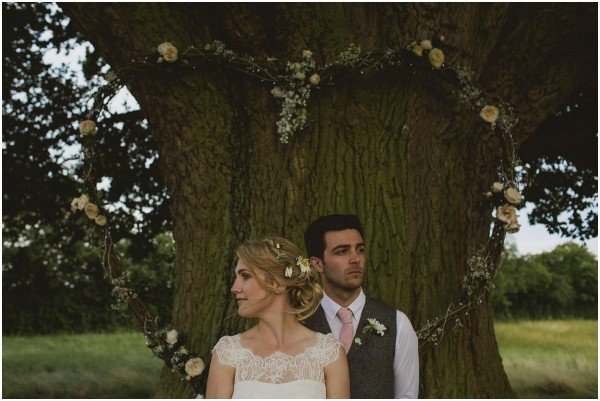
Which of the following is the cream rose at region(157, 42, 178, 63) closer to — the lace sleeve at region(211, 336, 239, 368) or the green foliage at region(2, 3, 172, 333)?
the lace sleeve at region(211, 336, 239, 368)

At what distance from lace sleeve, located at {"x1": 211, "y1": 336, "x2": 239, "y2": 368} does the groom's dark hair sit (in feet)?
2.36

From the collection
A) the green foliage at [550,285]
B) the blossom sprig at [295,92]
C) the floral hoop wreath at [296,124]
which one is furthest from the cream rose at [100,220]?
the green foliage at [550,285]

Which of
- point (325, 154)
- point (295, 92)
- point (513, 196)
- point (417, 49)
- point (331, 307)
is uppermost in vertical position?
point (417, 49)

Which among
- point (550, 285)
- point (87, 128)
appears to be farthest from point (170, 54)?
point (550, 285)

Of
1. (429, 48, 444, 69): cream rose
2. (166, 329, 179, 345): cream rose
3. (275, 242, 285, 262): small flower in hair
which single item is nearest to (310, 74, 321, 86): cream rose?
(429, 48, 444, 69): cream rose

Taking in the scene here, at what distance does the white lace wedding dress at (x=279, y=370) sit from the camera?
126 inches

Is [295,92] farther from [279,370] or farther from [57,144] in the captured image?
[57,144]

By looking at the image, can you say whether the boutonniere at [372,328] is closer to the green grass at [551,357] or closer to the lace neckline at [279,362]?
the lace neckline at [279,362]

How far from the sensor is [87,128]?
4.47 m

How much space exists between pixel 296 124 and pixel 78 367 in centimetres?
897

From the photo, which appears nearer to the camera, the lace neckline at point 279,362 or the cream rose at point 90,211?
the lace neckline at point 279,362

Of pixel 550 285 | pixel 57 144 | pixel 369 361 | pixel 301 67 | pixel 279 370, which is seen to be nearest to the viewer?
pixel 279 370

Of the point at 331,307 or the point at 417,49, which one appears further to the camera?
the point at 417,49

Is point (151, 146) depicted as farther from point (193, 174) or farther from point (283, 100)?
point (283, 100)
